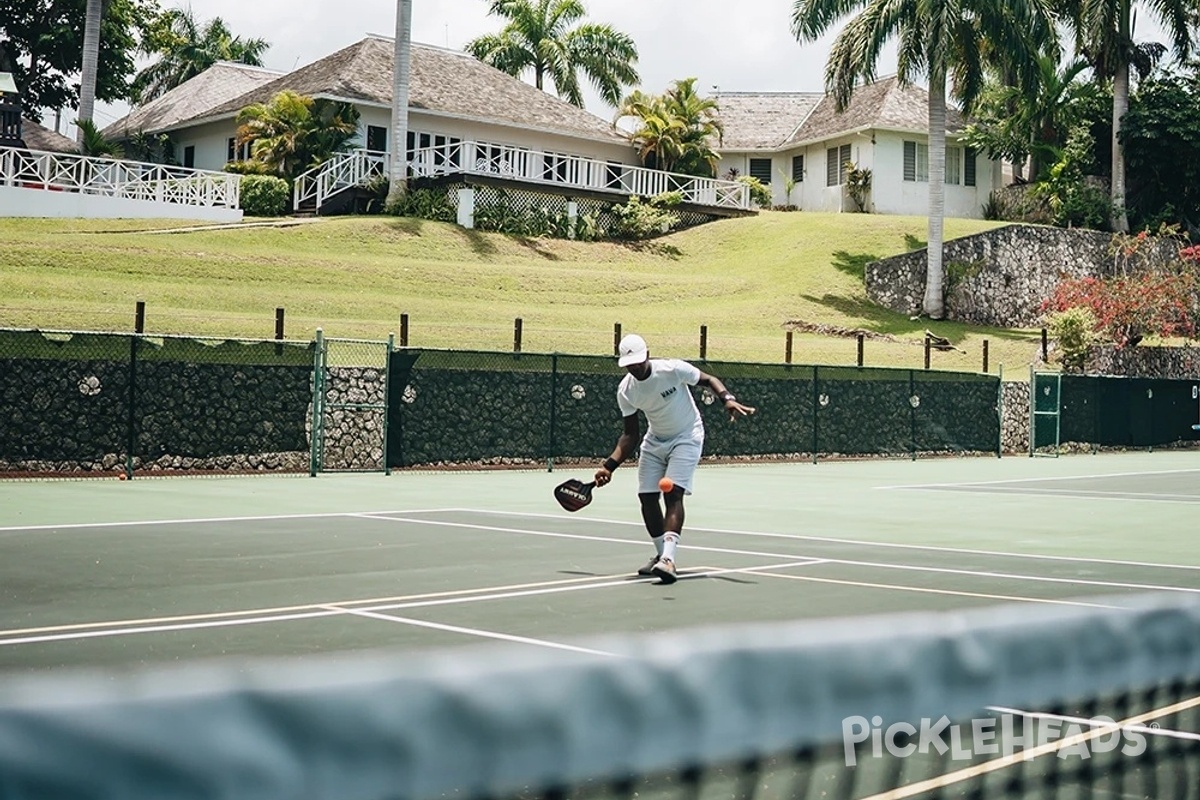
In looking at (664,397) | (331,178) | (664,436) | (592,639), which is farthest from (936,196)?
(592,639)

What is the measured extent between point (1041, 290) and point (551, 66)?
85.6ft

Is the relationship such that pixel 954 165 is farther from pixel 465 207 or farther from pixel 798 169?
pixel 465 207

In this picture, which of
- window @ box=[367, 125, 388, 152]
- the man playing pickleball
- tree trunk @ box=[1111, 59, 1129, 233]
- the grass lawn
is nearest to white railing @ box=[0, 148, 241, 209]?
the grass lawn

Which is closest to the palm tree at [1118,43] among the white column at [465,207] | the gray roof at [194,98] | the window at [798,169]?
the window at [798,169]

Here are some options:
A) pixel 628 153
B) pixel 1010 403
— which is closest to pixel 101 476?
pixel 1010 403

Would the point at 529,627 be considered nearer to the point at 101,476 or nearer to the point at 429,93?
the point at 101,476

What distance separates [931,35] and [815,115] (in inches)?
870

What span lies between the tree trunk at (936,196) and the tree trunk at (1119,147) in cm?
1089

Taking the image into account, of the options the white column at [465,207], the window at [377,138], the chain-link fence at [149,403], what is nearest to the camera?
the chain-link fence at [149,403]

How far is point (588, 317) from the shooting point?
133 ft

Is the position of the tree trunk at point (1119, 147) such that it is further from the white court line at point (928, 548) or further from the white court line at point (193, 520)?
the white court line at point (193, 520)

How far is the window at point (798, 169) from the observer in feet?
219

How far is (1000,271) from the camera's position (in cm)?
5166

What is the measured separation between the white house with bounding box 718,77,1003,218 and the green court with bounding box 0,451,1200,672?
3951 cm
